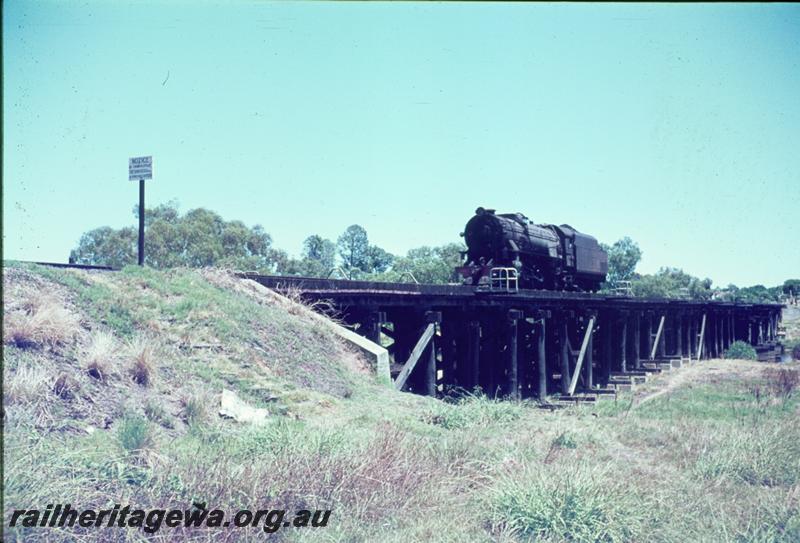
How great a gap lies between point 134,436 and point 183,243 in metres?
39.7

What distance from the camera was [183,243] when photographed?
44.1m

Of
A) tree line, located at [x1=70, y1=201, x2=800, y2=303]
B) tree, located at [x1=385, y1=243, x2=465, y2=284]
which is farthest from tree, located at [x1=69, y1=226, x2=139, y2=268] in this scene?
tree, located at [x1=385, y1=243, x2=465, y2=284]

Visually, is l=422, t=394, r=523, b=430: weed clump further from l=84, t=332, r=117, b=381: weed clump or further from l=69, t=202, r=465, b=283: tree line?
l=69, t=202, r=465, b=283: tree line

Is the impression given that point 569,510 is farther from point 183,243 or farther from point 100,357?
point 183,243

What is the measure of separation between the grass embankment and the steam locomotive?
962cm

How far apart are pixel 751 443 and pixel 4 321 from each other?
9225mm

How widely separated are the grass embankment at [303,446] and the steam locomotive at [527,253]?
9622mm

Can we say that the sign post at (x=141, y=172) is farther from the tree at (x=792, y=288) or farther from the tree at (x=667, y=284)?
the tree at (x=792, y=288)

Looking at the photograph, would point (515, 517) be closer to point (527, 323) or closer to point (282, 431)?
point (282, 431)

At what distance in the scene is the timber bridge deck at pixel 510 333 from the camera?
587 inches

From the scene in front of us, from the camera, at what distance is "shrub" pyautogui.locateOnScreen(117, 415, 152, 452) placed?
6.16 metres

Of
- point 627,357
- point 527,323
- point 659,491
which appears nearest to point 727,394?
point 527,323

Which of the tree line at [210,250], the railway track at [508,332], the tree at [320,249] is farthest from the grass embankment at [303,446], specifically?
the tree at [320,249]

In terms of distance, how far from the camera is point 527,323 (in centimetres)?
2309
